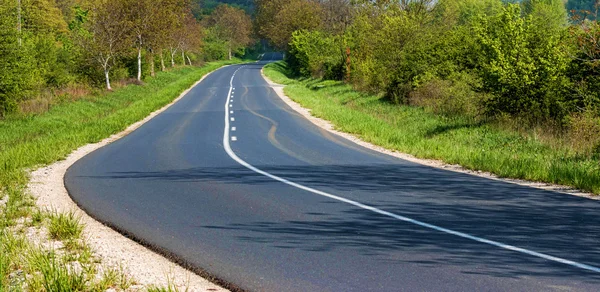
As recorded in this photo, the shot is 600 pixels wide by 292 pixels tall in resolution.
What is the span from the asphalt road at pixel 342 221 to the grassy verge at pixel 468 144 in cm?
105

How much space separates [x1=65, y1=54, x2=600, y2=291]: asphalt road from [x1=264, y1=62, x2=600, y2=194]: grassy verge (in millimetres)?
1052

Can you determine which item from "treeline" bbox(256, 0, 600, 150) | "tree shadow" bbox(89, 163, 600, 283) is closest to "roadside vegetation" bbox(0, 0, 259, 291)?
A: "tree shadow" bbox(89, 163, 600, 283)

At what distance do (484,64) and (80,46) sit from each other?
1194 inches

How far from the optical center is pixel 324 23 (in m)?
102

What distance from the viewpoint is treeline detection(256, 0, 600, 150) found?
20.2 meters

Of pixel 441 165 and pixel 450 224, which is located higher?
pixel 450 224

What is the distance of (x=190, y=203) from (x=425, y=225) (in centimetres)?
393

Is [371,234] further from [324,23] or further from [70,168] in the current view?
[324,23]

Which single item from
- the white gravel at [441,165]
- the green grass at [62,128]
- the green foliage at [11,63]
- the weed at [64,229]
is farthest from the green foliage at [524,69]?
the green foliage at [11,63]

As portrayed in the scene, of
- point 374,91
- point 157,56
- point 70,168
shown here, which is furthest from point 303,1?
point 70,168

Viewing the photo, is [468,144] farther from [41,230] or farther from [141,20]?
[141,20]

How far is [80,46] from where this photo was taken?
148 feet

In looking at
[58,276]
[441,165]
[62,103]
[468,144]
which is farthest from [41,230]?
[62,103]

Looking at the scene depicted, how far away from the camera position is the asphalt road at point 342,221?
632 cm
